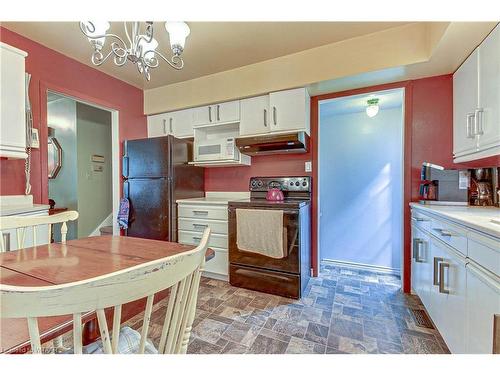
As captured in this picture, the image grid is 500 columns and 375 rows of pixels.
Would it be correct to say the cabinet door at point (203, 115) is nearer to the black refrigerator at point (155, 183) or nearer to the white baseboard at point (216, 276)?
the black refrigerator at point (155, 183)

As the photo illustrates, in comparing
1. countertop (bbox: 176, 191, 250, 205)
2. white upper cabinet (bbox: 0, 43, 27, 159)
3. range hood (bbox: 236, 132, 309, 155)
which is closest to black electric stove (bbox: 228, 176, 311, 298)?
range hood (bbox: 236, 132, 309, 155)

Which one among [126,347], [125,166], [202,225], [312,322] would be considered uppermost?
[125,166]

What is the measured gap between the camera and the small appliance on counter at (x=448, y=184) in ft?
6.11

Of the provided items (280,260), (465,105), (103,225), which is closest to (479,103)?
(465,105)

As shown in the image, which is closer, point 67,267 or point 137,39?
point 67,267

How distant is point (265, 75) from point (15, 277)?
8.10 ft

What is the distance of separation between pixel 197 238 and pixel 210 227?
30cm

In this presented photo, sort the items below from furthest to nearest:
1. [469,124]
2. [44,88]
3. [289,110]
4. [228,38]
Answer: [289,110] → [44,88] → [228,38] → [469,124]

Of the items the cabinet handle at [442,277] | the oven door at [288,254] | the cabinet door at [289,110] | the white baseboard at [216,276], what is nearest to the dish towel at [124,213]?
the white baseboard at [216,276]

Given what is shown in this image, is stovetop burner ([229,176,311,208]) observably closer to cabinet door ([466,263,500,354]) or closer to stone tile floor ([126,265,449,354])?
stone tile floor ([126,265,449,354])

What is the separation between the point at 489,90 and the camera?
4.68 feet

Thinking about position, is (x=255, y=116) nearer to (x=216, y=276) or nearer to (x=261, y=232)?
(x=261, y=232)

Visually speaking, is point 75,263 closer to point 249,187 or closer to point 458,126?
point 249,187
